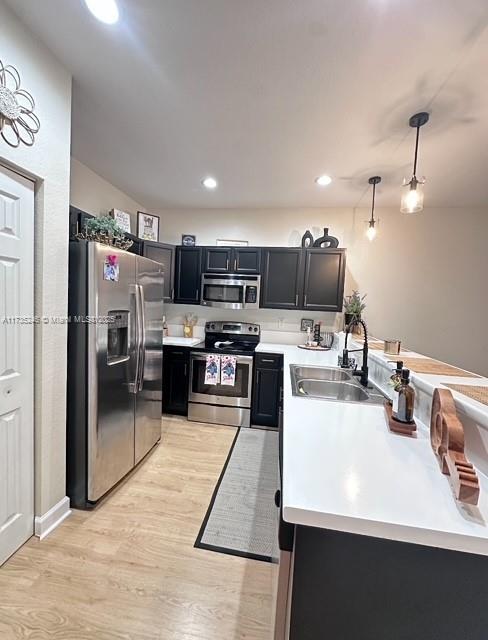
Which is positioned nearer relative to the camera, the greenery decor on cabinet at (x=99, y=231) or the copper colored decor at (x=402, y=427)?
the copper colored decor at (x=402, y=427)

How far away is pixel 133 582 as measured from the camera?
1462mm

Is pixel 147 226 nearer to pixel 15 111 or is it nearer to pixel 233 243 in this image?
pixel 233 243

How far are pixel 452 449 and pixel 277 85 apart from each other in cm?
202

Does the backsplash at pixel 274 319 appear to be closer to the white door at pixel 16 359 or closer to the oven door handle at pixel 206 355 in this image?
the oven door handle at pixel 206 355

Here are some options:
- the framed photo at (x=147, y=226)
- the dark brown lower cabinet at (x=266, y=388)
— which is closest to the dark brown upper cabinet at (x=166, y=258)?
the framed photo at (x=147, y=226)

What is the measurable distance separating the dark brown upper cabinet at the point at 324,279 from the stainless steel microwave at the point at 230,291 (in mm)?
625

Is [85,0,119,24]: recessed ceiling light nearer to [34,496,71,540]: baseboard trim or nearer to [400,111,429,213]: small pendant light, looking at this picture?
[400,111,429,213]: small pendant light

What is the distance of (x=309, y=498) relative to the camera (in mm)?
791

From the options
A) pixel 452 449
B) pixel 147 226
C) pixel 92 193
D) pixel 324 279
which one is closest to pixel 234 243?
pixel 147 226

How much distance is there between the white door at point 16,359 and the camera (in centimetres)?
143

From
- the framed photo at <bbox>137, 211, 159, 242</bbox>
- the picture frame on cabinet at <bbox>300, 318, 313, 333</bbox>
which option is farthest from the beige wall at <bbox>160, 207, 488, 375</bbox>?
the framed photo at <bbox>137, 211, 159, 242</bbox>

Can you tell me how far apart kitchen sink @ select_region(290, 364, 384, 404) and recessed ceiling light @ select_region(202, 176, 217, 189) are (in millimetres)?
2110

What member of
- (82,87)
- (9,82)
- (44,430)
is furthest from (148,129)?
(44,430)

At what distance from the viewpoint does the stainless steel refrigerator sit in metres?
1.82
